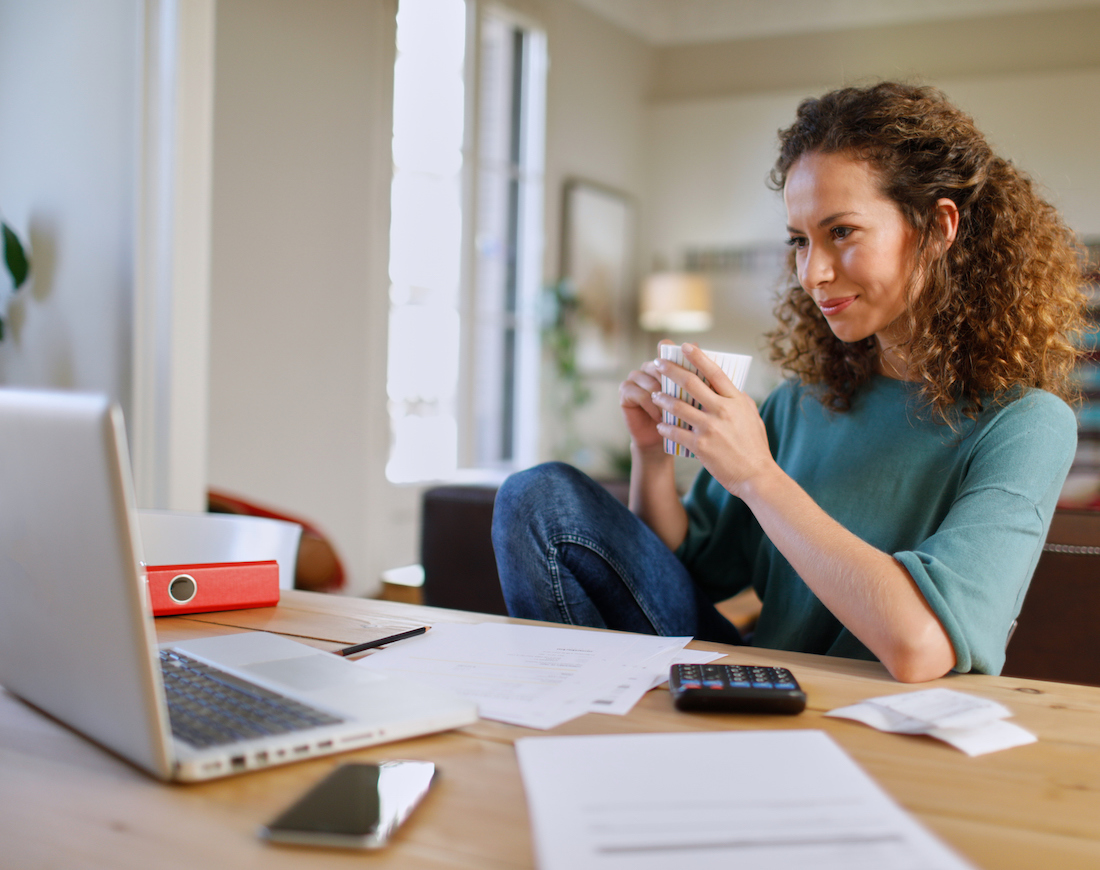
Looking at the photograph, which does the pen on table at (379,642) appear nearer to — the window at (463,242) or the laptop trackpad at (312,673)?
the laptop trackpad at (312,673)

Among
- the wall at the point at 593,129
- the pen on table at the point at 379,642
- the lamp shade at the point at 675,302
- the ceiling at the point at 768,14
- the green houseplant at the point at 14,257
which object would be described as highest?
the ceiling at the point at 768,14

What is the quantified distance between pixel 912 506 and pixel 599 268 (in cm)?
449

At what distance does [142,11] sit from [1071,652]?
246 cm

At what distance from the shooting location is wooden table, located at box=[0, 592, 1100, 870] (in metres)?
0.49

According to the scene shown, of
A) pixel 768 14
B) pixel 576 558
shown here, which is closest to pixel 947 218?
pixel 576 558

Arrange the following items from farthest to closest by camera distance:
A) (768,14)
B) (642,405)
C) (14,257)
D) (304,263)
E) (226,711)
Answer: (768,14)
(304,263)
(14,257)
(642,405)
(226,711)

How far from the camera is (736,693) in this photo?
0.70 metres

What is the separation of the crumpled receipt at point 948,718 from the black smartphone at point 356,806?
0.32 m

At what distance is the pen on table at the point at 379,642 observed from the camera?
33.9 inches

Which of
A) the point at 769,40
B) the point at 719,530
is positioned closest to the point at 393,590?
the point at 719,530

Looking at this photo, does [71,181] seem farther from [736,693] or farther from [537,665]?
[736,693]

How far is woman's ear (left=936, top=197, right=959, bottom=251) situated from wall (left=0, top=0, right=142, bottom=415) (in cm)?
190

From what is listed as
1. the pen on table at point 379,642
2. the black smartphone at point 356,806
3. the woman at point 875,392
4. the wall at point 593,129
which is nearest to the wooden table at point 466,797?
the black smartphone at point 356,806

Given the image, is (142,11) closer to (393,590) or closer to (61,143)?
(61,143)
